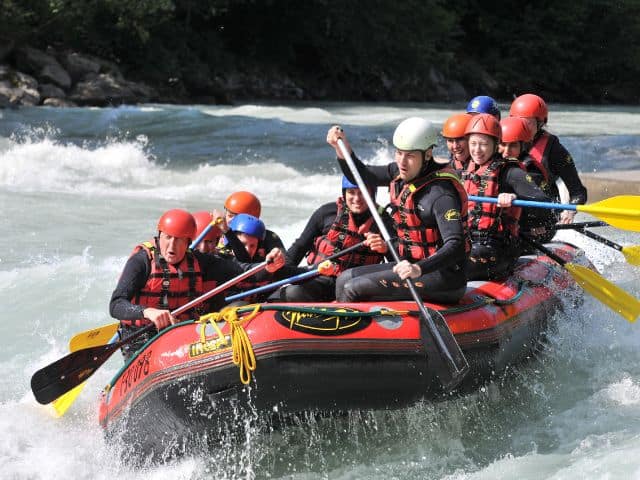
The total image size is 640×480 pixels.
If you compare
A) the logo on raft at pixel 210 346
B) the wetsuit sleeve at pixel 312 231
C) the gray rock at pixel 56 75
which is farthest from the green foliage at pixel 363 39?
the logo on raft at pixel 210 346

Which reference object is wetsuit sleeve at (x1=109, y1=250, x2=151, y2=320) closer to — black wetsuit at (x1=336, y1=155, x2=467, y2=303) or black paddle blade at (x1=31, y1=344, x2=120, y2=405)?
black paddle blade at (x1=31, y1=344, x2=120, y2=405)

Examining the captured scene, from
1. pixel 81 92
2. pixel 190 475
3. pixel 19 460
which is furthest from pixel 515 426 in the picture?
pixel 81 92

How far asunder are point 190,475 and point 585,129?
16.5 m

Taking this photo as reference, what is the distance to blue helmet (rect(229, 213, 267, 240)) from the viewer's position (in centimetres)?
533

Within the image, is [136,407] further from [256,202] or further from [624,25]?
[624,25]

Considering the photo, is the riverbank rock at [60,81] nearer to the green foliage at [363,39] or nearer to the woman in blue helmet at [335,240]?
the green foliage at [363,39]

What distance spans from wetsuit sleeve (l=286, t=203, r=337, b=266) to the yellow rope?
1.18 meters

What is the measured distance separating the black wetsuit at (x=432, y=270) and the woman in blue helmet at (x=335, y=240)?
237mm

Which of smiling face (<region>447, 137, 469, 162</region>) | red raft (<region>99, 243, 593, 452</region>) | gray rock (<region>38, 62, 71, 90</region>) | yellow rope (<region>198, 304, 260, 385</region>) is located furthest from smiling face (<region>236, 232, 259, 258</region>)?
gray rock (<region>38, 62, 71, 90</region>)

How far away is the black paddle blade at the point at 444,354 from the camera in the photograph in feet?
13.8

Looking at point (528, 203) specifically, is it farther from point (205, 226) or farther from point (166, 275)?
point (166, 275)

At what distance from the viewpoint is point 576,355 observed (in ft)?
19.0

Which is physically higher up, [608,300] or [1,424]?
[608,300]

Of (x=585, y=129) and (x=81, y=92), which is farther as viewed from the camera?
(x=81, y=92)
